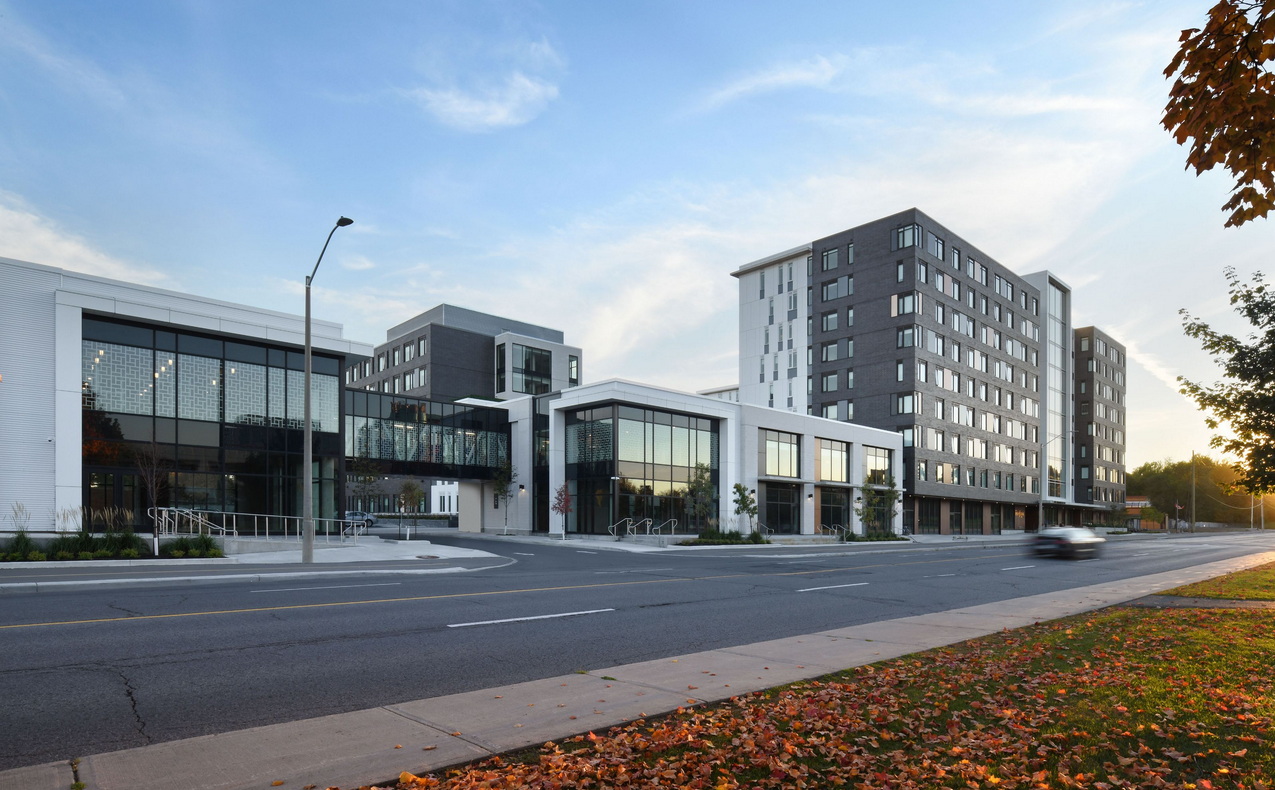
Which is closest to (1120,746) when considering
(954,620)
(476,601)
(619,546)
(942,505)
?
(954,620)

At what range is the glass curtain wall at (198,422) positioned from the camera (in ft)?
95.1

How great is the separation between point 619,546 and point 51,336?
25.1 metres

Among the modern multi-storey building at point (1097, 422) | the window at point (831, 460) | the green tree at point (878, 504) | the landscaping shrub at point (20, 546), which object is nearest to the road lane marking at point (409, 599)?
the landscaping shrub at point (20, 546)

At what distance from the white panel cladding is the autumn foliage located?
98.5 ft

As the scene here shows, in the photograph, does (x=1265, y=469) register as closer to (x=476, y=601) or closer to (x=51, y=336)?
(x=476, y=601)

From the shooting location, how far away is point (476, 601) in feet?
46.1

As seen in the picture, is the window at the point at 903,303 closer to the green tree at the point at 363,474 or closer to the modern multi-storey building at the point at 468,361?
the modern multi-storey building at the point at 468,361

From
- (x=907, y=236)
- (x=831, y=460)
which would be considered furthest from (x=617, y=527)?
(x=907, y=236)

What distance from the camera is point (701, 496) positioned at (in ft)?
148

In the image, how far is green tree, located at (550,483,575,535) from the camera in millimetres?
45438

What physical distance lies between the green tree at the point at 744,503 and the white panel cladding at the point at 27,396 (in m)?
33.3

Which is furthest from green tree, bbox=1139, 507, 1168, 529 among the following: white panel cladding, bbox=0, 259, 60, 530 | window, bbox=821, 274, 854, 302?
white panel cladding, bbox=0, 259, 60, 530

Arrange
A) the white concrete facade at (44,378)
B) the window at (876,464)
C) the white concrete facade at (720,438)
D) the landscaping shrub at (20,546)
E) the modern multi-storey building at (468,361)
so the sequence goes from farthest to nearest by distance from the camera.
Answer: the modern multi-storey building at (468,361), the window at (876,464), the white concrete facade at (720,438), the white concrete facade at (44,378), the landscaping shrub at (20,546)

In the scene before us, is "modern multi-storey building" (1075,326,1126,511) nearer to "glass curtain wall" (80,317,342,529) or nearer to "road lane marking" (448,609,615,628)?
"glass curtain wall" (80,317,342,529)
